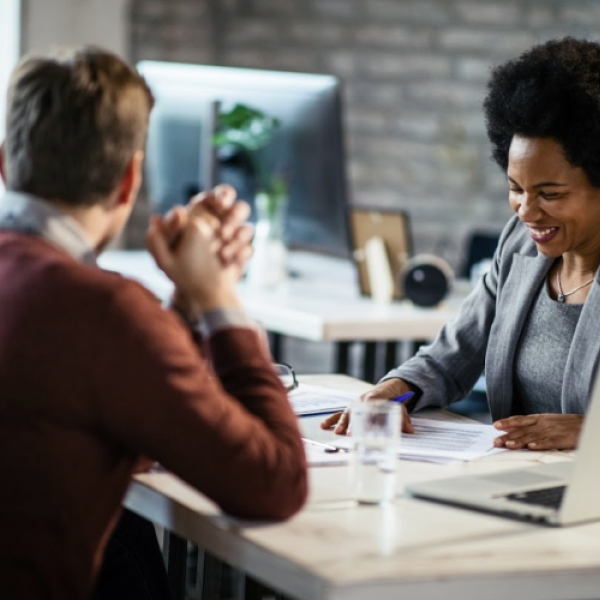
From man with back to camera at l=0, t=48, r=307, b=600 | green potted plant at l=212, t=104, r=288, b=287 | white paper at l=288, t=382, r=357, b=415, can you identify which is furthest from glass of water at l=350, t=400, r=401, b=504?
green potted plant at l=212, t=104, r=288, b=287

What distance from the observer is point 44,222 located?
1.18 metres

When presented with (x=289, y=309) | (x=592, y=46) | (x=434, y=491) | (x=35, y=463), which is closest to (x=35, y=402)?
(x=35, y=463)

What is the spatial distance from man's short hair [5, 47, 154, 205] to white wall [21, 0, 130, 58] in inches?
144

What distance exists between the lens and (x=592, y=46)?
195 centimetres

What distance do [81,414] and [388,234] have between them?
86.4 inches

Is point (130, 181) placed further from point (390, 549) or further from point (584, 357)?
point (584, 357)

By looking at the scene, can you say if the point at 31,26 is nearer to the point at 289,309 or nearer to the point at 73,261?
the point at 289,309

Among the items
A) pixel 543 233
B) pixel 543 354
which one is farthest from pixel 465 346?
pixel 543 233

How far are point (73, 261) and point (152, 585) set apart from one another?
27.2 inches

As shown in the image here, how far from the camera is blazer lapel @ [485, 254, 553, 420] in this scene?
1.97 metres

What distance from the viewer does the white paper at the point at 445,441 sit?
61.4 inches

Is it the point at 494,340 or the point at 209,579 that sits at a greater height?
the point at 494,340

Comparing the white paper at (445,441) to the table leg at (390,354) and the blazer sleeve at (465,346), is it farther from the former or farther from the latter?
the table leg at (390,354)

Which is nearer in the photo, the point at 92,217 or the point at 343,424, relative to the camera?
the point at 92,217
